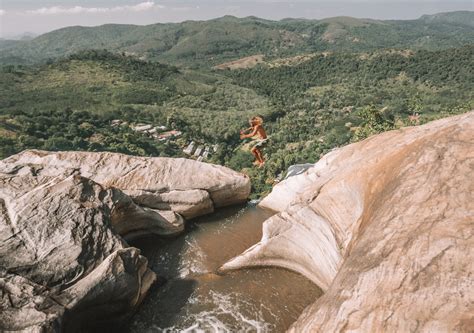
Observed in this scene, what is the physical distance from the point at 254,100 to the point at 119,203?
14678 centimetres

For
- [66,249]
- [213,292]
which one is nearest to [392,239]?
[213,292]

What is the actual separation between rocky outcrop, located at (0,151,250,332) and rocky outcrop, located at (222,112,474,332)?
4483 mm

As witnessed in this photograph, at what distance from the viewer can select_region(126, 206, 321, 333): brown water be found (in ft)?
40.4

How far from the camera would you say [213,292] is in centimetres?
1378

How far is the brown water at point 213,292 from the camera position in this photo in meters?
12.3

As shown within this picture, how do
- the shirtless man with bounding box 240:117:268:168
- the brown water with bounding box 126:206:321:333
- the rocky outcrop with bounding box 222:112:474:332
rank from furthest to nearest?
the shirtless man with bounding box 240:117:268:168 → the brown water with bounding box 126:206:321:333 → the rocky outcrop with bounding box 222:112:474:332

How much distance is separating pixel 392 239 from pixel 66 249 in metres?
9.88

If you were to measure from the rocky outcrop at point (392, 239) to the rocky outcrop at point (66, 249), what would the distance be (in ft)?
14.7

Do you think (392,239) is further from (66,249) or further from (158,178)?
(158,178)

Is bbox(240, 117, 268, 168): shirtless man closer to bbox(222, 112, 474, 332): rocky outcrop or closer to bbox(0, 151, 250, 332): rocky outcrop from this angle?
bbox(0, 151, 250, 332): rocky outcrop

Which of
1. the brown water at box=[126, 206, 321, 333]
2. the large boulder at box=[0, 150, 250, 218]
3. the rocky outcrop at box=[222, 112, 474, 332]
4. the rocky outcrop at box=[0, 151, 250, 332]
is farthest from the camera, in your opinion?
the large boulder at box=[0, 150, 250, 218]

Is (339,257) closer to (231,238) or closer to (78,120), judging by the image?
(231,238)

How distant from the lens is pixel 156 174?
19.6 m

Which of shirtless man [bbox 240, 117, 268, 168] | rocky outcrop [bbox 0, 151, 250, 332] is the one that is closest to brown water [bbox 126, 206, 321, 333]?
rocky outcrop [bbox 0, 151, 250, 332]
